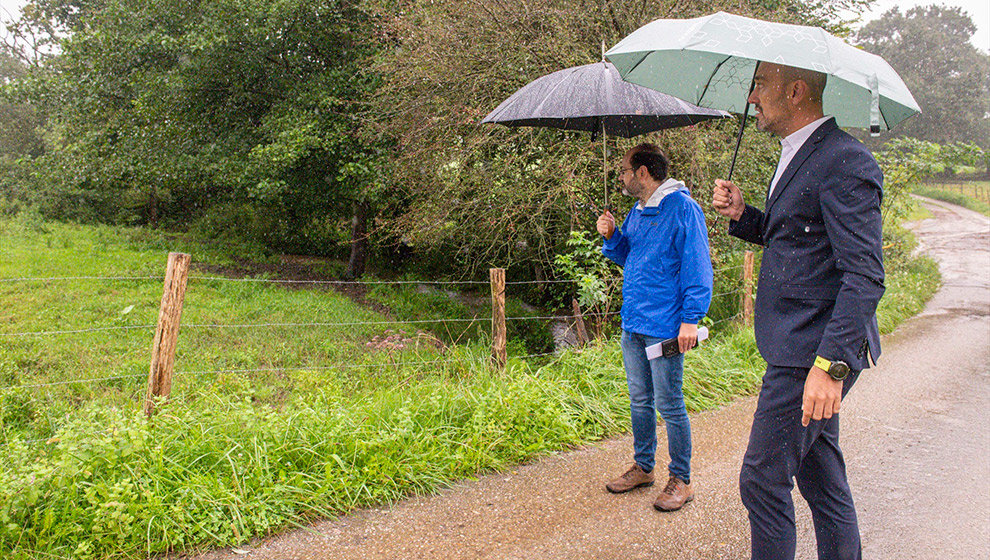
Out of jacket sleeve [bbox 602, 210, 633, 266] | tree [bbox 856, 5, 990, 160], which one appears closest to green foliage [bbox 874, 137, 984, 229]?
jacket sleeve [bbox 602, 210, 633, 266]

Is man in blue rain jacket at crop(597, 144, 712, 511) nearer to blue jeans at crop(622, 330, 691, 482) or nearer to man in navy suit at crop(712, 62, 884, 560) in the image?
blue jeans at crop(622, 330, 691, 482)

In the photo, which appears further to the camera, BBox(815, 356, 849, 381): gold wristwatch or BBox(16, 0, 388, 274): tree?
BBox(16, 0, 388, 274): tree

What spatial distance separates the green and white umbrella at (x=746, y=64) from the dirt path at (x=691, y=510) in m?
2.15

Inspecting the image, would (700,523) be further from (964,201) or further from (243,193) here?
(964,201)

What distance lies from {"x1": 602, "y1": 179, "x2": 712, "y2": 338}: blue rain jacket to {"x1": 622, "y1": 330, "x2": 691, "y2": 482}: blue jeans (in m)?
0.13

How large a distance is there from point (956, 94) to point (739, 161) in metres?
45.5

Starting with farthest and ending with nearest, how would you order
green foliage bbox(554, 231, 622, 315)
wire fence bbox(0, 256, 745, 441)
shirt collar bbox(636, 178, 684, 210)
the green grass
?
the green grass
green foliage bbox(554, 231, 622, 315)
wire fence bbox(0, 256, 745, 441)
shirt collar bbox(636, 178, 684, 210)

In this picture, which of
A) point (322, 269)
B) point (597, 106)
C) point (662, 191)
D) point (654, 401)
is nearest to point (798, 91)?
point (662, 191)

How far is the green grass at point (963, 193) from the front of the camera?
1512 inches

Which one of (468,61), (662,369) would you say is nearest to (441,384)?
(662,369)

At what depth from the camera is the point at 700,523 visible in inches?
137

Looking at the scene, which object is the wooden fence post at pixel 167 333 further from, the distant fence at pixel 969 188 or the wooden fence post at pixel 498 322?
the distant fence at pixel 969 188

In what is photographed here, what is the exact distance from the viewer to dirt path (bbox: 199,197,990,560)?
3.24 m

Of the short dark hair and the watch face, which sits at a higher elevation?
the short dark hair
